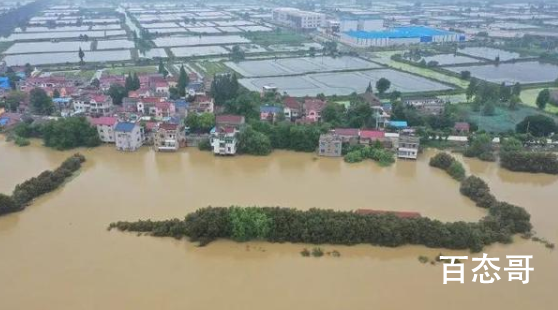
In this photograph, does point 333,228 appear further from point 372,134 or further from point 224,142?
point 372,134

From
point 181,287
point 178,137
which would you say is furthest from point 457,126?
point 181,287

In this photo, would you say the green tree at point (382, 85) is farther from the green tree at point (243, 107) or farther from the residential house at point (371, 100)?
the green tree at point (243, 107)

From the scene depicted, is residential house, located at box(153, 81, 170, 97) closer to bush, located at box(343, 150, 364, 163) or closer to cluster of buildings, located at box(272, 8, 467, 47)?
bush, located at box(343, 150, 364, 163)

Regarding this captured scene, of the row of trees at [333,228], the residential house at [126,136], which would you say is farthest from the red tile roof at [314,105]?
the row of trees at [333,228]

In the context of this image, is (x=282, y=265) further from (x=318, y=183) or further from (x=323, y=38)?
(x=323, y=38)

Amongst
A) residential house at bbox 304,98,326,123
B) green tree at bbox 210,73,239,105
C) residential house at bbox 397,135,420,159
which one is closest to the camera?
residential house at bbox 397,135,420,159

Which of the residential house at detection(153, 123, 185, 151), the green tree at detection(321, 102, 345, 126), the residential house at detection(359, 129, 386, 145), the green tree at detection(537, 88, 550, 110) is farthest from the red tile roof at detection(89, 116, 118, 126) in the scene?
the green tree at detection(537, 88, 550, 110)

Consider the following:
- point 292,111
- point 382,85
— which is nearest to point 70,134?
point 292,111

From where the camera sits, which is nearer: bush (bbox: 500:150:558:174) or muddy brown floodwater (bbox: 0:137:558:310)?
muddy brown floodwater (bbox: 0:137:558:310)
